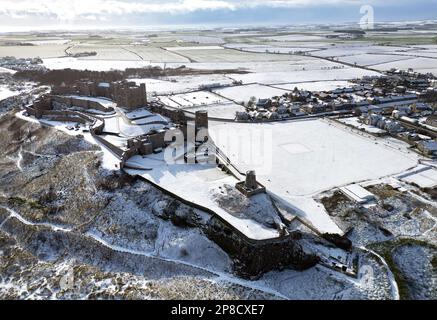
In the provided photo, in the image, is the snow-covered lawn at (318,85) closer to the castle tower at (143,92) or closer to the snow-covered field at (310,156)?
the snow-covered field at (310,156)

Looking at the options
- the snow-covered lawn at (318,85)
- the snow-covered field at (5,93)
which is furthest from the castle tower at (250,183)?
the snow-covered field at (5,93)

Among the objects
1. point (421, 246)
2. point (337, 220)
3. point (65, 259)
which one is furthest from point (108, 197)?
point (421, 246)

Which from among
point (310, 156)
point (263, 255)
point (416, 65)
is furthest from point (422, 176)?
point (416, 65)

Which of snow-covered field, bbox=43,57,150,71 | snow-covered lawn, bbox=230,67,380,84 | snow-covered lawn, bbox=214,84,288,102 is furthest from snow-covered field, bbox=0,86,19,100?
snow-covered lawn, bbox=230,67,380,84

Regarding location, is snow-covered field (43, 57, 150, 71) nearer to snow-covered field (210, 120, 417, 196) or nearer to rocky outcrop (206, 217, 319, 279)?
snow-covered field (210, 120, 417, 196)

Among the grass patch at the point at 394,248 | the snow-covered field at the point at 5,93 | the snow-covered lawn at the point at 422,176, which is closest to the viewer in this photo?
the grass patch at the point at 394,248

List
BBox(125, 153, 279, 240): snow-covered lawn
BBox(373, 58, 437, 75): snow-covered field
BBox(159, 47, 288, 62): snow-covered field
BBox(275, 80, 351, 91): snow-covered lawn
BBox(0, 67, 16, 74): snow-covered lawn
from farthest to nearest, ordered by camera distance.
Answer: BBox(159, 47, 288, 62): snow-covered field < BBox(373, 58, 437, 75): snow-covered field < BBox(0, 67, 16, 74): snow-covered lawn < BBox(275, 80, 351, 91): snow-covered lawn < BBox(125, 153, 279, 240): snow-covered lawn

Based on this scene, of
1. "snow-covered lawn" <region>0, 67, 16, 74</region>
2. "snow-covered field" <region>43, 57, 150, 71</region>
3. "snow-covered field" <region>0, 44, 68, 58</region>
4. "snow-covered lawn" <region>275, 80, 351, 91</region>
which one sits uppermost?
"snow-covered field" <region>0, 44, 68, 58</region>

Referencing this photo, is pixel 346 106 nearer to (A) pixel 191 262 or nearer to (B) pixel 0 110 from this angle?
(A) pixel 191 262

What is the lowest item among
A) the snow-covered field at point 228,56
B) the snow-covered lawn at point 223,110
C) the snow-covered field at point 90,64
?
the snow-covered lawn at point 223,110

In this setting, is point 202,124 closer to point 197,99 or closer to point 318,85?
point 197,99

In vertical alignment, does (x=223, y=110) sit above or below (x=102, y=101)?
below

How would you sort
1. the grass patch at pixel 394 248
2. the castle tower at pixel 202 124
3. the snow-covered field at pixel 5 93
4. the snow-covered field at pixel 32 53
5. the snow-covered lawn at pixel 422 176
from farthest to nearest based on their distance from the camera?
1. the snow-covered field at pixel 32 53
2. the snow-covered field at pixel 5 93
3. the castle tower at pixel 202 124
4. the snow-covered lawn at pixel 422 176
5. the grass patch at pixel 394 248
